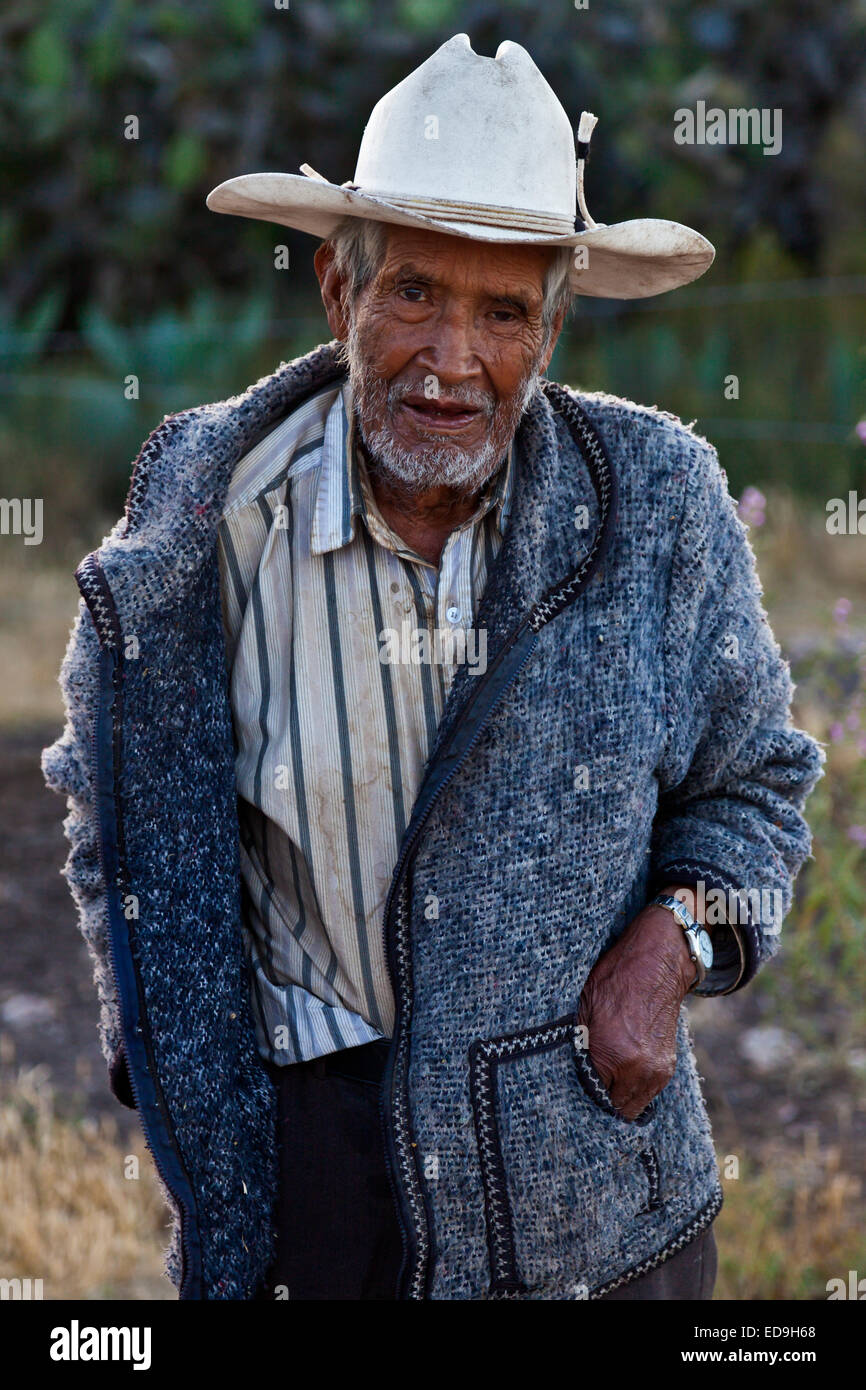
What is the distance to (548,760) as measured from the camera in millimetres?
1933

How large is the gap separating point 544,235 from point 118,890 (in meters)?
0.92

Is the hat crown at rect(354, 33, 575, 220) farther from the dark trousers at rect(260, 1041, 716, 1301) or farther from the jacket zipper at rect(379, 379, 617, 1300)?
the dark trousers at rect(260, 1041, 716, 1301)

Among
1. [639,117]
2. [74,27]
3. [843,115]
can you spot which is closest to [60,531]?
A: [74,27]

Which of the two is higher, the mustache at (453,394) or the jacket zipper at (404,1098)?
the mustache at (453,394)

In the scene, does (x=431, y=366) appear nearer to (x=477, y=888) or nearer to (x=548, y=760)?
(x=548, y=760)

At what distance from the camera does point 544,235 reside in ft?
6.20

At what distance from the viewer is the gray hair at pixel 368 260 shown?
1943 millimetres

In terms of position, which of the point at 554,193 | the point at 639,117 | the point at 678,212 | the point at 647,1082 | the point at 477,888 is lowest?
the point at 647,1082

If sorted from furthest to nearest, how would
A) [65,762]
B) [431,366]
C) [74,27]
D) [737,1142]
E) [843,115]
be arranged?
[843,115]
[74,27]
[737,1142]
[65,762]
[431,366]

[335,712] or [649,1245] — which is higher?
[335,712]

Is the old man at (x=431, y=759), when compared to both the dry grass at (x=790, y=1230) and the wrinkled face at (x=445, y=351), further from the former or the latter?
the dry grass at (x=790, y=1230)

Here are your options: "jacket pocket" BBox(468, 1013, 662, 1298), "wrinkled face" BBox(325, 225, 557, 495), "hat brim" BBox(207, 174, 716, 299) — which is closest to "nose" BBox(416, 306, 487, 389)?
"wrinkled face" BBox(325, 225, 557, 495)

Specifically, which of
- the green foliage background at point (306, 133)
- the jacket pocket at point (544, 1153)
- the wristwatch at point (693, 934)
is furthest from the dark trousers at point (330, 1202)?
the green foliage background at point (306, 133)

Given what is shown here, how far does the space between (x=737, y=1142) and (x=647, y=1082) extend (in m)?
1.87
